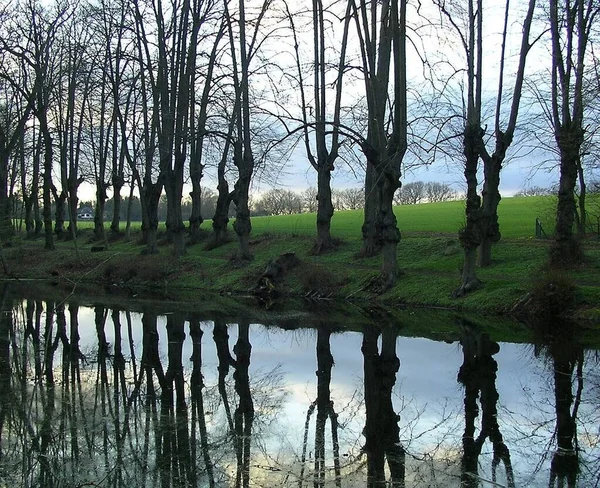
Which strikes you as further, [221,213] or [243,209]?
[221,213]

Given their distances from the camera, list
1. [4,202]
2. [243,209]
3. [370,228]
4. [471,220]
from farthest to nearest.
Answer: [4,202]
[243,209]
[370,228]
[471,220]

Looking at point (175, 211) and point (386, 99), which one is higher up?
point (386, 99)

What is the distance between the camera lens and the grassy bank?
19.8m

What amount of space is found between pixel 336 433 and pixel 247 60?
21847mm

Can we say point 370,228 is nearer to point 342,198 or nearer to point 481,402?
point 481,402

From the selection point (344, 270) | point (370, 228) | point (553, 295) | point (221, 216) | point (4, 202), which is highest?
point (4, 202)

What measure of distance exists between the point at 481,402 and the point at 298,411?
2.61 m

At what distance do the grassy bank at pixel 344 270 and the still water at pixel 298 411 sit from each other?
299 cm

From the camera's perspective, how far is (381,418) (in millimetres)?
8844

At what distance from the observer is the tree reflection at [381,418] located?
6781 mm

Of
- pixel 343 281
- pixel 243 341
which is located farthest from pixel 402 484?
pixel 343 281

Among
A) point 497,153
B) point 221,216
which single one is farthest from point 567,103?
point 221,216

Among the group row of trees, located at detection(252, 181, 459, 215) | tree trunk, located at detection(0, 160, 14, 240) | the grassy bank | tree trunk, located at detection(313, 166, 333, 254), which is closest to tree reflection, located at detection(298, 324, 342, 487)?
the grassy bank

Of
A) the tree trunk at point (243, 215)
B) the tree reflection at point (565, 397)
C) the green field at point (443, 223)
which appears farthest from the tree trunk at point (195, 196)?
the tree reflection at point (565, 397)
